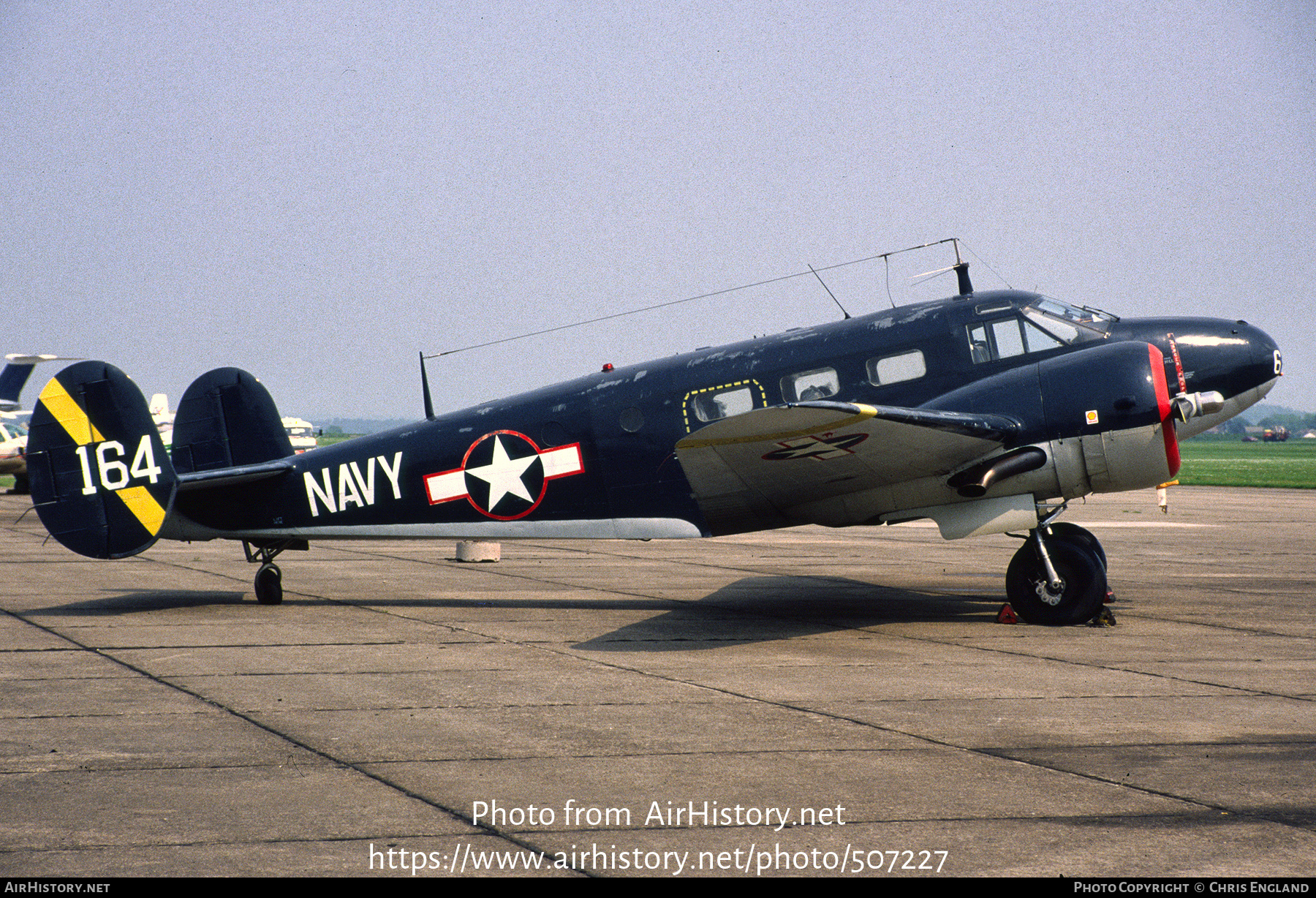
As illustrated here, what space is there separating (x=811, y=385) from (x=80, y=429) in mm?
8814

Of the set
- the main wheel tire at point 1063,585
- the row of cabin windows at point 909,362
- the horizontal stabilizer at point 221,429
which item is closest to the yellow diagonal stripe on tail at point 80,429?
the horizontal stabilizer at point 221,429

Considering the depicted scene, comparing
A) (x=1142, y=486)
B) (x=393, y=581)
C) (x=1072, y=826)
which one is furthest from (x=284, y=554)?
(x=1072, y=826)

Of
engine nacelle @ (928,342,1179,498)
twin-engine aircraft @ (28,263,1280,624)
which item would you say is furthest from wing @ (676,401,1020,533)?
engine nacelle @ (928,342,1179,498)

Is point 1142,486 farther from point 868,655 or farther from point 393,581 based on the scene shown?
point 393,581

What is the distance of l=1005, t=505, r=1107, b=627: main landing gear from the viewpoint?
12.1 m

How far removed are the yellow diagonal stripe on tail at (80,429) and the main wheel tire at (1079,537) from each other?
10.5 m

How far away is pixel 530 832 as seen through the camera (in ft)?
17.9

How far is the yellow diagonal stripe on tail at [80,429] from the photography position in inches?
516

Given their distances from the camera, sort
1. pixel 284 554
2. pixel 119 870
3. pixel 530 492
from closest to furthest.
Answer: pixel 119 870, pixel 530 492, pixel 284 554

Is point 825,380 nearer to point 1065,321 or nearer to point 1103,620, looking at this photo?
point 1065,321

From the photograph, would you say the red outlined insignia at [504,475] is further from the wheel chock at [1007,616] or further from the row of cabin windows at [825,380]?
the wheel chock at [1007,616]

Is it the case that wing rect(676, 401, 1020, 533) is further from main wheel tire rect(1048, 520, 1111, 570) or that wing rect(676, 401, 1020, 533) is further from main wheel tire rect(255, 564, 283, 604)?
main wheel tire rect(255, 564, 283, 604)

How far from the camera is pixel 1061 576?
40.1 ft

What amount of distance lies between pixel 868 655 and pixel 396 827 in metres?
6.04
